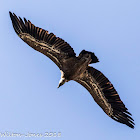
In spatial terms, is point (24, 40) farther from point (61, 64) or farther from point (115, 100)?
point (115, 100)

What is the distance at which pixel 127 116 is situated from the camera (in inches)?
782

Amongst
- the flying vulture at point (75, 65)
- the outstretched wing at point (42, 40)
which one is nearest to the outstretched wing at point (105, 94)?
the flying vulture at point (75, 65)

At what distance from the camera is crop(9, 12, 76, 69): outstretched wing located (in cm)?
1864

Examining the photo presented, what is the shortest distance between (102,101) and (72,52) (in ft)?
Result: 10.6

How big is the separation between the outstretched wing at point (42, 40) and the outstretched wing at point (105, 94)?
1.66m

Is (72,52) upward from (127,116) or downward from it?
upward

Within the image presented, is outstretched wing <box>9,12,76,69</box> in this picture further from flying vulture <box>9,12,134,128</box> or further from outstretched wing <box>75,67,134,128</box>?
outstretched wing <box>75,67,134,128</box>

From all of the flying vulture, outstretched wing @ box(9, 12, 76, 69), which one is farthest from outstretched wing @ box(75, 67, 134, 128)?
outstretched wing @ box(9, 12, 76, 69)

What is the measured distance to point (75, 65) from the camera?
768 inches

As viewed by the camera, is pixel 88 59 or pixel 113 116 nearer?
pixel 88 59

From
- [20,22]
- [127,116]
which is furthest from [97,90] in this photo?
[20,22]

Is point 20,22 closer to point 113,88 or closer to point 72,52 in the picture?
point 72,52

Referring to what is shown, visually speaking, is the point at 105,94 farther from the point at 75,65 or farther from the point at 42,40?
the point at 42,40

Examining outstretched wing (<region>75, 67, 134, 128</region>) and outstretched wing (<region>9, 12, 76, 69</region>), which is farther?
outstretched wing (<region>75, 67, 134, 128</region>)
